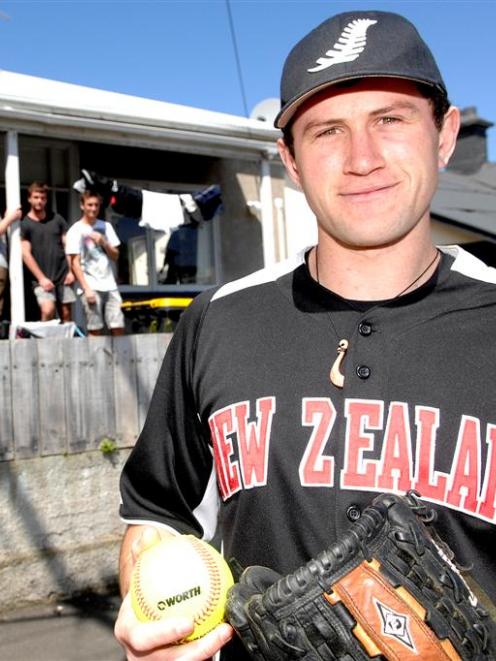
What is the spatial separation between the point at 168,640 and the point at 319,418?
64cm

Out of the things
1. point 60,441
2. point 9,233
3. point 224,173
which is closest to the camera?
point 60,441

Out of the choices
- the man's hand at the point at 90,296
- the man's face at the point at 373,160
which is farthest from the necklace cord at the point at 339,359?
the man's hand at the point at 90,296

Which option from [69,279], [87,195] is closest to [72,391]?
[69,279]

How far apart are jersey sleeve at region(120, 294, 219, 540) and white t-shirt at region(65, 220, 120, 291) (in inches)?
246

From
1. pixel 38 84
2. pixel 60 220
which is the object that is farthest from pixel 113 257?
pixel 38 84

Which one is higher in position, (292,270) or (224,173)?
(224,173)

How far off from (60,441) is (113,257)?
9.22 ft

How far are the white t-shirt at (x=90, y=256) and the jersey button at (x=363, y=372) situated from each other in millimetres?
6714

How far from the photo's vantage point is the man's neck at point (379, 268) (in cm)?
197

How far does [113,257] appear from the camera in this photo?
8633mm

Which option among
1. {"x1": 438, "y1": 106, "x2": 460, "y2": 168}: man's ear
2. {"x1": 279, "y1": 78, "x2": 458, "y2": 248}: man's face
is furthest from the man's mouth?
{"x1": 438, "y1": 106, "x2": 460, "y2": 168}: man's ear

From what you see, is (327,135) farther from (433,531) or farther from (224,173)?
(224,173)

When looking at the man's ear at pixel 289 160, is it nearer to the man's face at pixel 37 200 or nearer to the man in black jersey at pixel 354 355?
the man in black jersey at pixel 354 355

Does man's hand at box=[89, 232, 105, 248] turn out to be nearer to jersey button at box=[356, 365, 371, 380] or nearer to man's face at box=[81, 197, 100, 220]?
man's face at box=[81, 197, 100, 220]
